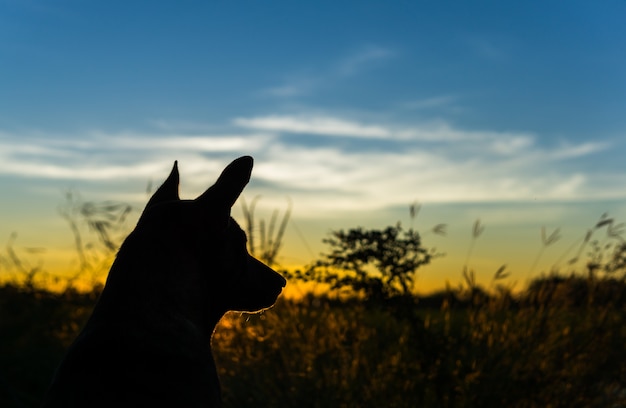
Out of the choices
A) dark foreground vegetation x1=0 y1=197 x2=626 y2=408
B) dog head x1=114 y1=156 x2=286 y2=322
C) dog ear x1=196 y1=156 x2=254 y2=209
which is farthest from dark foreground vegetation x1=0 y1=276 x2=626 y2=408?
dog ear x1=196 y1=156 x2=254 y2=209

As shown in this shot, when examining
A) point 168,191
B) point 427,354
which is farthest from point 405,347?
point 168,191

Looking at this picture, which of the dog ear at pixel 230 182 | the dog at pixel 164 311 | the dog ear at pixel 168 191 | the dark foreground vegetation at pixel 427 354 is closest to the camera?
the dog at pixel 164 311

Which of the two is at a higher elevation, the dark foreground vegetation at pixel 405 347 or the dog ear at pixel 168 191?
the dog ear at pixel 168 191

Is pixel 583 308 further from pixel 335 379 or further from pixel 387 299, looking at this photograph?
pixel 335 379

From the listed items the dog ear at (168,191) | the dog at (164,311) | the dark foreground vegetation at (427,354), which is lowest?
the dark foreground vegetation at (427,354)

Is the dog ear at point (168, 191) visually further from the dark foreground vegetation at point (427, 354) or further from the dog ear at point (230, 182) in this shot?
the dark foreground vegetation at point (427, 354)

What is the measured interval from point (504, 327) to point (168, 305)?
421 cm

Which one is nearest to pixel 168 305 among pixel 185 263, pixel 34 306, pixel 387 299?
pixel 185 263

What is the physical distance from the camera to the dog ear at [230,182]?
342 cm

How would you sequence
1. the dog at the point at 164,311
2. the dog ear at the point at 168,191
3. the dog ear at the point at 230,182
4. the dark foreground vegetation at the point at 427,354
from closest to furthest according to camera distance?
the dog at the point at 164,311
the dog ear at the point at 230,182
the dog ear at the point at 168,191
the dark foreground vegetation at the point at 427,354

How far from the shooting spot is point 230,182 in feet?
11.2

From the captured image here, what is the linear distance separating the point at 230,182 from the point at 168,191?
0.68 metres

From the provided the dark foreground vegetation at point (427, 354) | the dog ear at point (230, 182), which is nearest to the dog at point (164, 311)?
the dog ear at point (230, 182)

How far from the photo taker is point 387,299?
686 cm
